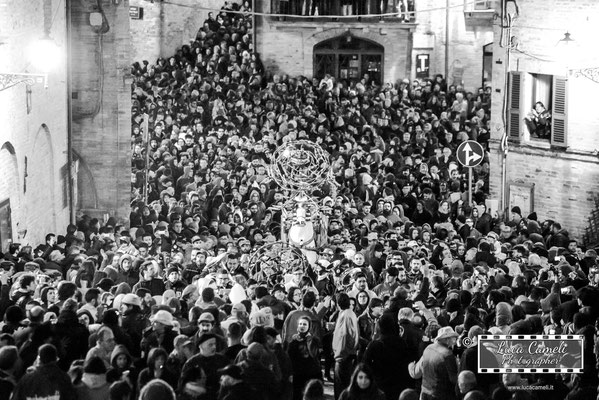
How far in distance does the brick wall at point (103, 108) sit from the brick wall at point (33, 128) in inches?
40.7

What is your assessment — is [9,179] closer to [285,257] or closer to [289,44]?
[285,257]

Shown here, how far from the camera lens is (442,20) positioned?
47.3 m

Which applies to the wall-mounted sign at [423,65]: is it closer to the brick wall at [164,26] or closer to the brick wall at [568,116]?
the brick wall at [164,26]

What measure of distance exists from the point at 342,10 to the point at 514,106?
13.7 metres

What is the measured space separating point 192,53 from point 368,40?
4888 millimetres

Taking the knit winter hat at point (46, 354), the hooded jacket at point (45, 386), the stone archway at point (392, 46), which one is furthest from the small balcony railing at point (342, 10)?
the hooded jacket at point (45, 386)

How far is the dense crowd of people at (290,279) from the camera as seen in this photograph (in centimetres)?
1780

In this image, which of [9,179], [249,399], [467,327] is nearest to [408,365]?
[467,327]

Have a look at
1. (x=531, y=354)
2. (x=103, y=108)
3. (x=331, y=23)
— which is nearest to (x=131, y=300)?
(x=531, y=354)

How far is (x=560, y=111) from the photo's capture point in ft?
110

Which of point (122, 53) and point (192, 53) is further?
point (192, 53)

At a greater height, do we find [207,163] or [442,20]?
[442,20]

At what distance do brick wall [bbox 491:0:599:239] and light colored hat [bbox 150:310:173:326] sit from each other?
15.1 m

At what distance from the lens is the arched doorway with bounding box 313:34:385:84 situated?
47906 mm
